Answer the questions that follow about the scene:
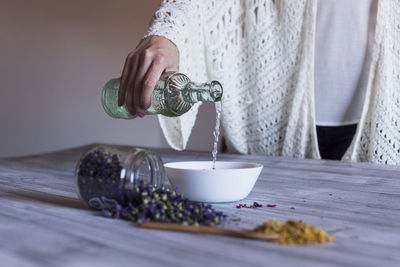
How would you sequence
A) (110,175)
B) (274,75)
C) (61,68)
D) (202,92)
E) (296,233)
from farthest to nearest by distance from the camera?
(61,68) < (274,75) < (202,92) < (110,175) < (296,233)

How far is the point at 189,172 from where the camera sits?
0.77 m

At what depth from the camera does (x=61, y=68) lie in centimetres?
295

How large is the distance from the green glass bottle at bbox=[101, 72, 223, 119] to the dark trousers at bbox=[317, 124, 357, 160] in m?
0.71

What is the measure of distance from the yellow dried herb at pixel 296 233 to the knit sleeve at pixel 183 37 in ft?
2.42

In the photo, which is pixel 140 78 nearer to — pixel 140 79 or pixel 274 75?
pixel 140 79

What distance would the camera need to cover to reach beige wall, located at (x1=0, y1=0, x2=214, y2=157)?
8.85 feet

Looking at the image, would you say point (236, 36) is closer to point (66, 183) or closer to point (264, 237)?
point (66, 183)

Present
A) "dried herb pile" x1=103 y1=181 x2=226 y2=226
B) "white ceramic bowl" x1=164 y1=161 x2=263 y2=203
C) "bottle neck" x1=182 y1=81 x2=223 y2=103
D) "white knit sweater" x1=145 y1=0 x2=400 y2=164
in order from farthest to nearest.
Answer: "white knit sweater" x1=145 y1=0 x2=400 y2=164 < "bottle neck" x1=182 y1=81 x2=223 y2=103 < "white ceramic bowl" x1=164 y1=161 x2=263 y2=203 < "dried herb pile" x1=103 y1=181 x2=226 y2=226

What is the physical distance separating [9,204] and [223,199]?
0.35 meters

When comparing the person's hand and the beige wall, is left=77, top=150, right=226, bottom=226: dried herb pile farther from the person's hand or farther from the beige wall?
the beige wall

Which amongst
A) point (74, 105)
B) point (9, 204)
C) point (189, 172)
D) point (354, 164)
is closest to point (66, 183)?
point (9, 204)

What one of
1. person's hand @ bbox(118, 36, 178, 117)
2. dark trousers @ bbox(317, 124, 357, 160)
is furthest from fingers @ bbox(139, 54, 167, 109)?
dark trousers @ bbox(317, 124, 357, 160)

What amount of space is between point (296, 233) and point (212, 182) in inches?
9.7

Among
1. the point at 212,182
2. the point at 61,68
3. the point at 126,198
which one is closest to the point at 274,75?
the point at 212,182
